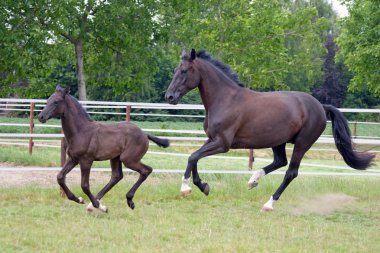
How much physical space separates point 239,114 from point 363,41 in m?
18.9

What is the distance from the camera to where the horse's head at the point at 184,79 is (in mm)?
7988

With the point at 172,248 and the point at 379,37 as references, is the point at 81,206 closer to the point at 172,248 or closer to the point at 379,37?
the point at 172,248

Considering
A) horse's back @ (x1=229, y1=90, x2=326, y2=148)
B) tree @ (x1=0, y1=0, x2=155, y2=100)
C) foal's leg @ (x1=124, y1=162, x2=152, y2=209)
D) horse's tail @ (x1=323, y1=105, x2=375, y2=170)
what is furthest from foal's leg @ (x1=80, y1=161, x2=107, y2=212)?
tree @ (x1=0, y1=0, x2=155, y2=100)

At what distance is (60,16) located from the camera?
15.8 metres

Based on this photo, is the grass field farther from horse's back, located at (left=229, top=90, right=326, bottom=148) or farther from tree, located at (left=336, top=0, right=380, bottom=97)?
tree, located at (left=336, top=0, right=380, bottom=97)

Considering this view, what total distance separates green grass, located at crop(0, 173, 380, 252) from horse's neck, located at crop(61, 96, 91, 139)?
0.97 m

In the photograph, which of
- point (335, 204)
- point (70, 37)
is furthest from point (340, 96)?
point (335, 204)

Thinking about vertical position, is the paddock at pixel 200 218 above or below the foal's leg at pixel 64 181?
below

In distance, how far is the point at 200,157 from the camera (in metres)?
7.98

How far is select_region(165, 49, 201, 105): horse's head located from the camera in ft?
26.2

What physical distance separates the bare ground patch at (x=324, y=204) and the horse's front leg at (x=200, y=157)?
1581 millimetres

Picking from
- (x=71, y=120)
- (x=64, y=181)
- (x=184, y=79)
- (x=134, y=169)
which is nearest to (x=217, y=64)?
(x=184, y=79)

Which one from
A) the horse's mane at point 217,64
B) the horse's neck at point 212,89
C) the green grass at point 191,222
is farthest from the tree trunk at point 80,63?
the horse's neck at point 212,89

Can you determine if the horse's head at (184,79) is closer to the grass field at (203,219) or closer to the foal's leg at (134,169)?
the foal's leg at (134,169)
